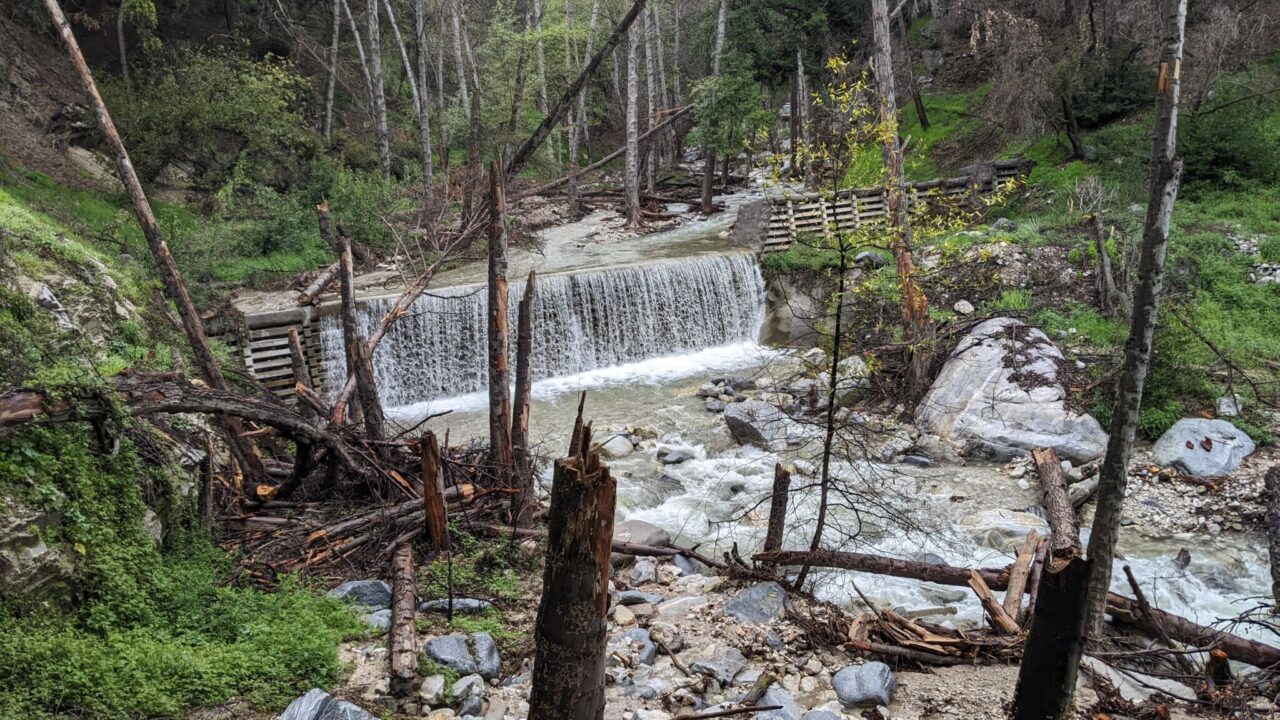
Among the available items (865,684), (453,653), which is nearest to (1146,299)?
(865,684)

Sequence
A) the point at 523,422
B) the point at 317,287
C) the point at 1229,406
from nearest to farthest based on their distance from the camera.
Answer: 1. the point at 523,422
2. the point at 1229,406
3. the point at 317,287

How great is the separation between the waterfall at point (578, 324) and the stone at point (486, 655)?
313 inches

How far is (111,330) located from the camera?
25.4 feet

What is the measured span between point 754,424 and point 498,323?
15.8 feet

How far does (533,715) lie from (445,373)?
34.6 feet

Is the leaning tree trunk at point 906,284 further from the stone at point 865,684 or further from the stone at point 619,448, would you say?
the stone at point 865,684

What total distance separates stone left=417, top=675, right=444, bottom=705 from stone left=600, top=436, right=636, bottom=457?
19.1 ft

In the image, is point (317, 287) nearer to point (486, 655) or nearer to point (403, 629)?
point (403, 629)

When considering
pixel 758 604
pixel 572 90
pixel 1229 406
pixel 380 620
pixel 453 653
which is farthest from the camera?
pixel 1229 406

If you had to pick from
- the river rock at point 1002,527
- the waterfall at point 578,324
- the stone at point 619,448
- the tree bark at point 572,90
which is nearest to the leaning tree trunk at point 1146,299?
the river rock at point 1002,527

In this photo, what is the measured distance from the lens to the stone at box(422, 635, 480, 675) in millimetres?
4070

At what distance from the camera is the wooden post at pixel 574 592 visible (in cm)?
261

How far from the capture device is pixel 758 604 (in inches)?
201

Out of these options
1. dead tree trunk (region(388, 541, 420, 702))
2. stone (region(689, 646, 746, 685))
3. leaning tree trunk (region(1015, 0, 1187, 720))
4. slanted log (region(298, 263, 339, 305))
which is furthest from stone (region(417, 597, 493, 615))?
slanted log (region(298, 263, 339, 305))
